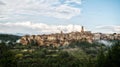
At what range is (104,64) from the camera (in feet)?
152

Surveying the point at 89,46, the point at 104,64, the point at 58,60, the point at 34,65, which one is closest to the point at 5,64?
the point at 104,64

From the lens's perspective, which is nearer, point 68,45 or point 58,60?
point 58,60

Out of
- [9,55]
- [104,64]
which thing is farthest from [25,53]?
[104,64]

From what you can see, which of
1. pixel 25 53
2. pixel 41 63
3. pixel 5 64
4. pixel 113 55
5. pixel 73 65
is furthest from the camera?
pixel 25 53

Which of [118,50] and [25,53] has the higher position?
[118,50]

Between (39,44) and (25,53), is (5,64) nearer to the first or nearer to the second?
(25,53)

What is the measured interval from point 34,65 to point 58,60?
44.8ft

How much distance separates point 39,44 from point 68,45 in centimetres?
2056

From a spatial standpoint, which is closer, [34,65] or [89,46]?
[34,65]

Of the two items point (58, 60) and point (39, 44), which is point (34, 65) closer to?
point (58, 60)

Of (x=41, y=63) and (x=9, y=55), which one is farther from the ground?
(x=9, y=55)

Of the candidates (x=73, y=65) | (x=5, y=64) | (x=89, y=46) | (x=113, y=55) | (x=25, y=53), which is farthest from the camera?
(x=89, y=46)

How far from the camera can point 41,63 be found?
106875 mm

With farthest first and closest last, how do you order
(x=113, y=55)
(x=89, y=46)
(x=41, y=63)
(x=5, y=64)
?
(x=89, y=46) < (x=41, y=63) < (x=5, y=64) < (x=113, y=55)
